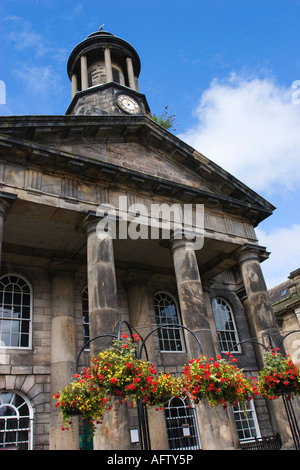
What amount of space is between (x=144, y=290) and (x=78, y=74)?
13.4 metres

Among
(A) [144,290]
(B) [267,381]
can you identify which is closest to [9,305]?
(A) [144,290]

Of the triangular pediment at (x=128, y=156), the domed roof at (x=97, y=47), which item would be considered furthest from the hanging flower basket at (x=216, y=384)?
the domed roof at (x=97, y=47)

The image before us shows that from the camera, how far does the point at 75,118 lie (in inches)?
501

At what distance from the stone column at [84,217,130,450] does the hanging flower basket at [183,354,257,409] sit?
1788mm

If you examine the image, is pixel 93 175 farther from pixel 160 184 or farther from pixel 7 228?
pixel 7 228

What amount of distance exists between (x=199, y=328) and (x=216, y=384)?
11.3 ft

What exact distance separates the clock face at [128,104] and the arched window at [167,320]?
8.66 meters

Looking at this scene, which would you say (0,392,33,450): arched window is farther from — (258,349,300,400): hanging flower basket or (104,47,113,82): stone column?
(104,47,113,82): stone column

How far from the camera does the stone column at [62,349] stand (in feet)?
39.0

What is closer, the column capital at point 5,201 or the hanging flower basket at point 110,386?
the hanging flower basket at point 110,386

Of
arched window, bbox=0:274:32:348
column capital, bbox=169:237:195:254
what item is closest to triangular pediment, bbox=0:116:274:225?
column capital, bbox=169:237:195:254

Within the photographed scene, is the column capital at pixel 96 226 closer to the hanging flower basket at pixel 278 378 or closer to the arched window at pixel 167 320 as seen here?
the hanging flower basket at pixel 278 378

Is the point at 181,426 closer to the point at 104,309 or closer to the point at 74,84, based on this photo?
the point at 104,309

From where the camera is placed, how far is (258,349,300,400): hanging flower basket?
32.1 ft
